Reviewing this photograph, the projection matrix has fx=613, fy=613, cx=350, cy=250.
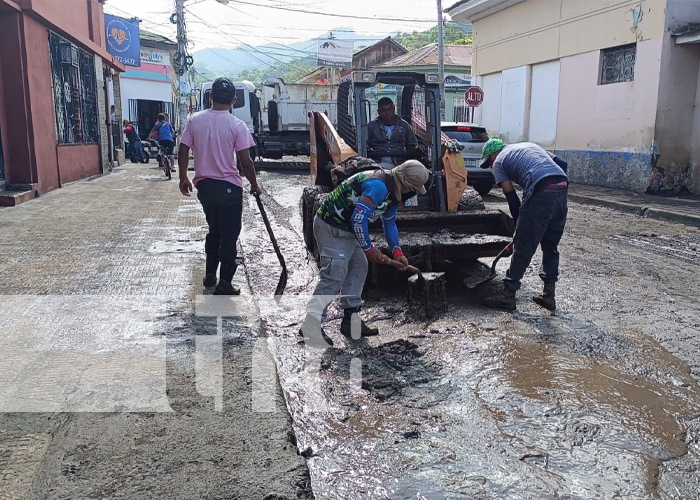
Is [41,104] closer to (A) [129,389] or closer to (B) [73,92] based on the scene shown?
(B) [73,92]

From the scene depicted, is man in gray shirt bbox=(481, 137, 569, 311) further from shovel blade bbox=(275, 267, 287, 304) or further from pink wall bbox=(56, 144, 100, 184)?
pink wall bbox=(56, 144, 100, 184)

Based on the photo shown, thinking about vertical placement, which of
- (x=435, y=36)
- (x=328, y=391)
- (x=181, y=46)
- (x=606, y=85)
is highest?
(x=435, y=36)

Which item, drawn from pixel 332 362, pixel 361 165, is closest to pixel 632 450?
pixel 332 362

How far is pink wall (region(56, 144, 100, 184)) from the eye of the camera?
12781 mm

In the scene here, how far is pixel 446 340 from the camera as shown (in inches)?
183

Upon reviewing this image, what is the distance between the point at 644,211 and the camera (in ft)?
36.9

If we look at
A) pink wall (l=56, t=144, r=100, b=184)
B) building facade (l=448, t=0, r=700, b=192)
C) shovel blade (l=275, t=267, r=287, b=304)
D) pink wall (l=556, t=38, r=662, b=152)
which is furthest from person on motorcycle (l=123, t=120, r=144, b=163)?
shovel blade (l=275, t=267, r=287, b=304)

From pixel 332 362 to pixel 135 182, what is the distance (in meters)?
11.3

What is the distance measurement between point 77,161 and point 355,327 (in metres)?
11.5

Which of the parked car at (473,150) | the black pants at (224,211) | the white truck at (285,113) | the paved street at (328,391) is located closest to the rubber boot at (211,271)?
the black pants at (224,211)

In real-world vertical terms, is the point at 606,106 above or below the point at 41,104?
above

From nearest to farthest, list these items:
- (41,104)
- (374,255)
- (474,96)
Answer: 1. (374,255)
2. (41,104)
3. (474,96)

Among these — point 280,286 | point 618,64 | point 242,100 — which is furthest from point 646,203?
point 242,100

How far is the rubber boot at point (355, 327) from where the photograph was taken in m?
4.73
